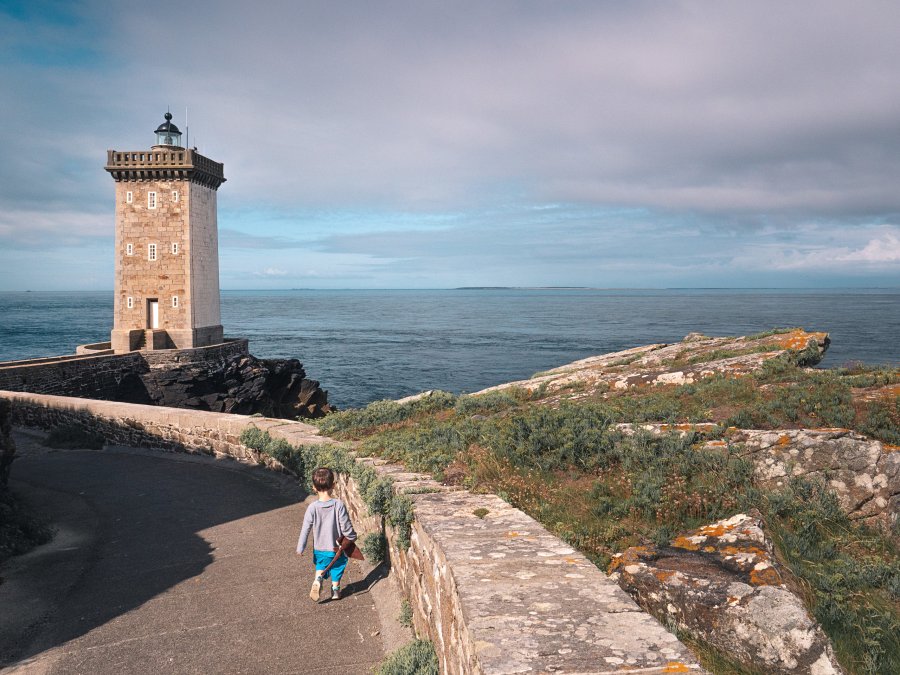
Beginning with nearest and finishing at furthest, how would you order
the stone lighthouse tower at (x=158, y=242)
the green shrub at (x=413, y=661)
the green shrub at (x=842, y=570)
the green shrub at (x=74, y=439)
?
the green shrub at (x=842, y=570) → the green shrub at (x=413, y=661) → the green shrub at (x=74, y=439) → the stone lighthouse tower at (x=158, y=242)

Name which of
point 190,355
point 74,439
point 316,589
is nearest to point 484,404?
point 316,589

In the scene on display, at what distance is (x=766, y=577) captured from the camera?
183 inches

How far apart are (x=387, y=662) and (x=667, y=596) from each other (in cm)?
237

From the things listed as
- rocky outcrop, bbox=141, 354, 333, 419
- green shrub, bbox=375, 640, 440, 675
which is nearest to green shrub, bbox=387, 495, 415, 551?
green shrub, bbox=375, 640, 440, 675

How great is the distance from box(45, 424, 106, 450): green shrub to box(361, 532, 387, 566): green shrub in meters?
10.5

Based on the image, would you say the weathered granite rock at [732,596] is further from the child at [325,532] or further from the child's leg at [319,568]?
the child's leg at [319,568]

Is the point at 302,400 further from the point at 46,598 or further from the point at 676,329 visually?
the point at 676,329

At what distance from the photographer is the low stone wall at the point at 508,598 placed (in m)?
3.11

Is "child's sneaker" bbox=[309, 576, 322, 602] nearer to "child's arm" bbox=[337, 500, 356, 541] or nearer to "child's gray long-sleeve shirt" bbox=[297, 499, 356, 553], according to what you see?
"child's gray long-sleeve shirt" bbox=[297, 499, 356, 553]

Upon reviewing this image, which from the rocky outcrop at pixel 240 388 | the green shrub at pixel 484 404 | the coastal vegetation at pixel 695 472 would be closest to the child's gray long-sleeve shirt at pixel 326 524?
the coastal vegetation at pixel 695 472

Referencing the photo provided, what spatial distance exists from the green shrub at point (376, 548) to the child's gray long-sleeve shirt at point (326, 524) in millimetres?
592

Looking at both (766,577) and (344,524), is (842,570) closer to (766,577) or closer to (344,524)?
(766,577)

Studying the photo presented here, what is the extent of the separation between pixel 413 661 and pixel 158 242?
116 feet

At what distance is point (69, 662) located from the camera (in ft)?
17.2
